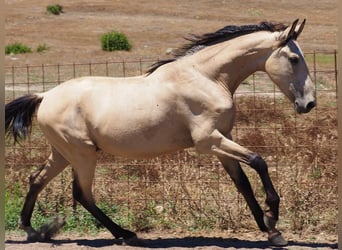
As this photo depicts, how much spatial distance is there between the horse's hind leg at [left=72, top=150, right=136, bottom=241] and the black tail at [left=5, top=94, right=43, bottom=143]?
0.73 meters

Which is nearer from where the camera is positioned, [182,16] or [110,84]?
[110,84]

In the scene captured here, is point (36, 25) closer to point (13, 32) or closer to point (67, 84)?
point (13, 32)

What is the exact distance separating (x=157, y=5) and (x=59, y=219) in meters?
39.8

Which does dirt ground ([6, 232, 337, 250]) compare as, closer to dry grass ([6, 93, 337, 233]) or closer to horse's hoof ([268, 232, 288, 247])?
horse's hoof ([268, 232, 288, 247])

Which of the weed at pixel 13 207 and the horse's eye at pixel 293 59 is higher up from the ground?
the horse's eye at pixel 293 59

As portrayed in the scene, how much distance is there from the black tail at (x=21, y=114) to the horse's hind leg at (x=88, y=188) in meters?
0.73

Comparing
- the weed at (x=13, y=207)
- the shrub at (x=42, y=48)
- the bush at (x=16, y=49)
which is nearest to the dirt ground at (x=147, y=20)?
the shrub at (x=42, y=48)

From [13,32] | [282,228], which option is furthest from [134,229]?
[13,32]

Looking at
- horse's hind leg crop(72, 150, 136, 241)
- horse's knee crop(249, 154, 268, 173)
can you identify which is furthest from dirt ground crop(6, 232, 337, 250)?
horse's knee crop(249, 154, 268, 173)

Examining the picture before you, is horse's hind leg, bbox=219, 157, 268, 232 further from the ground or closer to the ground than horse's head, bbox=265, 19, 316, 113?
closer to the ground

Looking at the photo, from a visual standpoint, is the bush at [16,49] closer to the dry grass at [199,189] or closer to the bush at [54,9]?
the bush at [54,9]

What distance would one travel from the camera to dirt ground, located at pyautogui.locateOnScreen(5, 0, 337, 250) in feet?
115

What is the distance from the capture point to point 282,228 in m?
8.17

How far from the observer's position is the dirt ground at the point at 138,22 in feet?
115
